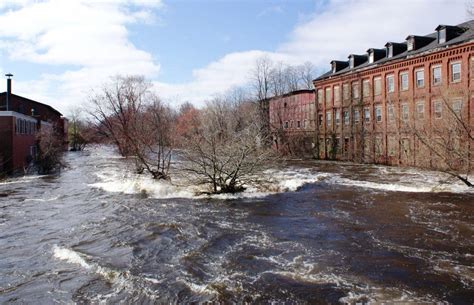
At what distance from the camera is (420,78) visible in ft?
104

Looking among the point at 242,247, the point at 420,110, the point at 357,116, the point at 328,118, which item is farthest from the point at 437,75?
the point at 242,247

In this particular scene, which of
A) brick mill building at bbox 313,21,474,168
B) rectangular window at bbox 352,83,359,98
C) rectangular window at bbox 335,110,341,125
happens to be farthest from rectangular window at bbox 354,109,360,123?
rectangular window at bbox 335,110,341,125

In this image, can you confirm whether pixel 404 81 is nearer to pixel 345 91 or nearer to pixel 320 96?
pixel 345 91

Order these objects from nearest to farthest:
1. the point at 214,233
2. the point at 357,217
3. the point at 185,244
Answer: the point at 185,244 → the point at 214,233 → the point at 357,217

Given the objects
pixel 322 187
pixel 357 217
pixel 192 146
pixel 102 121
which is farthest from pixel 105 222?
pixel 102 121

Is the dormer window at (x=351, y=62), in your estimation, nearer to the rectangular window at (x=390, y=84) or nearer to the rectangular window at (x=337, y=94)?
the rectangular window at (x=337, y=94)

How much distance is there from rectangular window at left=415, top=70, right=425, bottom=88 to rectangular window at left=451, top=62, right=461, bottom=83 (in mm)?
2734

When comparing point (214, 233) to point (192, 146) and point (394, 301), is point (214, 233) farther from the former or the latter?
point (192, 146)

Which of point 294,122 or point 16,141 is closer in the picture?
→ point 16,141

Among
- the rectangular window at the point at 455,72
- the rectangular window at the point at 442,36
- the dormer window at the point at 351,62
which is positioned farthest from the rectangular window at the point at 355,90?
the rectangular window at the point at 455,72

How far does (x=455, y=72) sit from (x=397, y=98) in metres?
5.88

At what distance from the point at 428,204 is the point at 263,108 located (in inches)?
1524

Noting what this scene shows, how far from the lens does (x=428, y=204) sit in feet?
53.0

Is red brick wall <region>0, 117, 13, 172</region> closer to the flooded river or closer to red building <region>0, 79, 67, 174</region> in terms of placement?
red building <region>0, 79, 67, 174</region>
